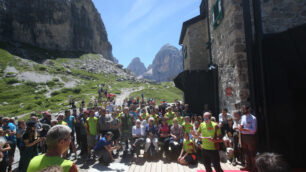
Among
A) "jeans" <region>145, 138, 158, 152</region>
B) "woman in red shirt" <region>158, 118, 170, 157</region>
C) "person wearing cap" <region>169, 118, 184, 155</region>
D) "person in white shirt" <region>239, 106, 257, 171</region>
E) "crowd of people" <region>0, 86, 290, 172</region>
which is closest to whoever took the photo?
"crowd of people" <region>0, 86, 290, 172</region>

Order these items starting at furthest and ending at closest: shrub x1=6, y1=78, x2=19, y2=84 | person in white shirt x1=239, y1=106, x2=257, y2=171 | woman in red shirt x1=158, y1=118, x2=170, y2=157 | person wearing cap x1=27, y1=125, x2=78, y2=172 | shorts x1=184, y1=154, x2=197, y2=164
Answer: shrub x1=6, y1=78, x2=19, y2=84 < woman in red shirt x1=158, y1=118, x2=170, y2=157 < shorts x1=184, y1=154, x2=197, y2=164 < person in white shirt x1=239, y1=106, x2=257, y2=171 < person wearing cap x1=27, y1=125, x2=78, y2=172

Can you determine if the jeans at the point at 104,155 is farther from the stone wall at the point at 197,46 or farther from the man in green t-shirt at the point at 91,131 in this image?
the stone wall at the point at 197,46

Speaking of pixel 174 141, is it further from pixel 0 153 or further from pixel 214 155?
pixel 0 153

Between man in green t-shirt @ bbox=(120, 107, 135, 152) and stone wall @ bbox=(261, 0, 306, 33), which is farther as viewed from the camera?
man in green t-shirt @ bbox=(120, 107, 135, 152)

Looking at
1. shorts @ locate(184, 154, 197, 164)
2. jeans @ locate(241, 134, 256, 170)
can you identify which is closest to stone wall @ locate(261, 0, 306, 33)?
jeans @ locate(241, 134, 256, 170)

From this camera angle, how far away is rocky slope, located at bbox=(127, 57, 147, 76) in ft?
605

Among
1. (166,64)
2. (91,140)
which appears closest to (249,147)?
(91,140)

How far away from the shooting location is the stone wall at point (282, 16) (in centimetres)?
666

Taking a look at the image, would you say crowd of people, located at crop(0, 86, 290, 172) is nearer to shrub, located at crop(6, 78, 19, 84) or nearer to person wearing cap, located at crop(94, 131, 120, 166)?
person wearing cap, located at crop(94, 131, 120, 166)

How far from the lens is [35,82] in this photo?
114ft

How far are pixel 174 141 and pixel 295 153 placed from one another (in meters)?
3.96

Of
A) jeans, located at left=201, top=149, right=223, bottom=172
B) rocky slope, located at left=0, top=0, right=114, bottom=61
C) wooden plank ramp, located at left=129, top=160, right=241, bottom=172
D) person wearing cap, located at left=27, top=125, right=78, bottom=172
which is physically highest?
rocky slope, located at left=0, top=0, right=114, bottom=61

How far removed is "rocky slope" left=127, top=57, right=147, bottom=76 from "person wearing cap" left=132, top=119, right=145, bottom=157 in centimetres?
17637

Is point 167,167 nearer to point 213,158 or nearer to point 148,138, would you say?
point 148,138
